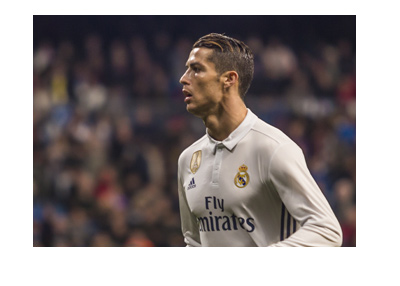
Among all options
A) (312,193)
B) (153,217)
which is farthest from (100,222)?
(312,193)

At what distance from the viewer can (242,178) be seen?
334 centimetres

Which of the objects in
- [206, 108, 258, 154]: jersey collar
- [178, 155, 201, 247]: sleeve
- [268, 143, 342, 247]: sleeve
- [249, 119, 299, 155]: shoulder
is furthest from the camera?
[178, 155, 201, 247]: sleeve

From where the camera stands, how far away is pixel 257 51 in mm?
5180

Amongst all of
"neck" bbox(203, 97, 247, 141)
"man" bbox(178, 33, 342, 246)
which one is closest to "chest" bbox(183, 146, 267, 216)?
"man" bbox(178, 33, 342, 246)

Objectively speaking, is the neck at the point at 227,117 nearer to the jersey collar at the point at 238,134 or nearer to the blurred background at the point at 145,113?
the jersey collar at the point at 238,134

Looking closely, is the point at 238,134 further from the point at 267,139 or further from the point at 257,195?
the point at 257,195

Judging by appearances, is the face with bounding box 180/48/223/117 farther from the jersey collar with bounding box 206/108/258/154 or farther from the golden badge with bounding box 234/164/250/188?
the golden badge with bounding box 234/164/250/188

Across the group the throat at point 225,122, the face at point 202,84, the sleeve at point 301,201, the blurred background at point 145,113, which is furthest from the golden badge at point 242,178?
the blurred background at point 145,113

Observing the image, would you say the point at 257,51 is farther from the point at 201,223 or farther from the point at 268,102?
the point at 201,223

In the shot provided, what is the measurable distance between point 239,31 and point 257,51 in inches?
11.6

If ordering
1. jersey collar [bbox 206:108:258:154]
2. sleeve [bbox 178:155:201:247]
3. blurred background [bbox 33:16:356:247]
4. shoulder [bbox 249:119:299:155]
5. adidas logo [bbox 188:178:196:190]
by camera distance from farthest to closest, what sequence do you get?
blurred background [bbox 33:16:356:247]
sleeve [bbox 178:155:201:247]
adidas logo [bbox 188:178:196:190]
jersey collar [bbox 206:108:258:154]
shoulder [bbox 249:119:299:155]

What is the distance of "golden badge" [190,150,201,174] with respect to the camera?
3603 millimetres

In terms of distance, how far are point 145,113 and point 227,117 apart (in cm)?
188

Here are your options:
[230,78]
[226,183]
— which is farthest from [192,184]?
[230,78]
